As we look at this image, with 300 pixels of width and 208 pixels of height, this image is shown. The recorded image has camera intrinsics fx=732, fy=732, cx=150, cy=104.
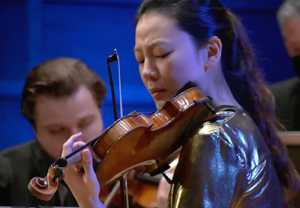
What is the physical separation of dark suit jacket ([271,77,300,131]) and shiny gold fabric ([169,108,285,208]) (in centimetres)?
110

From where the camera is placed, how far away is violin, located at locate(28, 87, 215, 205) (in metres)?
1.16

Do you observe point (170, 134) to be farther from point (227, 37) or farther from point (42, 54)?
point (42, 54)

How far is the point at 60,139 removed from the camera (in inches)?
82.1

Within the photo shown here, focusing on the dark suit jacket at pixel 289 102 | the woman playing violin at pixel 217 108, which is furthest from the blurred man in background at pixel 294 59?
the woman playing violin at pixel 217 108

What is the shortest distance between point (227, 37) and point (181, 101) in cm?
24

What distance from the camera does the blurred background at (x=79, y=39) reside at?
10.2 ft

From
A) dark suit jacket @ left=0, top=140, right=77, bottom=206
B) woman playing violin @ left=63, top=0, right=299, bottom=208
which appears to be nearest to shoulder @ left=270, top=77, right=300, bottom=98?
dark suit jacket @ left=0, top=140, right=77, bottom=206

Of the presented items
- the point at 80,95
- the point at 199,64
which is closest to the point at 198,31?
the point at 199,64

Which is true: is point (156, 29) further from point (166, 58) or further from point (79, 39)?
point (79, 39)

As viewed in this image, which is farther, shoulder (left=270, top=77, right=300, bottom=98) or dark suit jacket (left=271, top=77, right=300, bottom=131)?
shoulder (left=270, top=77, right=300, bottom=98)

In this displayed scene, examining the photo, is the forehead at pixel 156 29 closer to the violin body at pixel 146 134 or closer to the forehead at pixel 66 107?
the violin body at pixel 146 134

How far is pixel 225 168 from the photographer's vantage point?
43.8 inches

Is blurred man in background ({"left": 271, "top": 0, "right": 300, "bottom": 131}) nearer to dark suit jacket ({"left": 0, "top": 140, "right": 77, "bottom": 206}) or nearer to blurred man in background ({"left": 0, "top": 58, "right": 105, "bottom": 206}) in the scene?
blurred man in background ({"left": 0, "top": 58, "right": 105, "bottom": 206})

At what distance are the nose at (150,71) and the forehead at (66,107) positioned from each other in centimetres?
83
